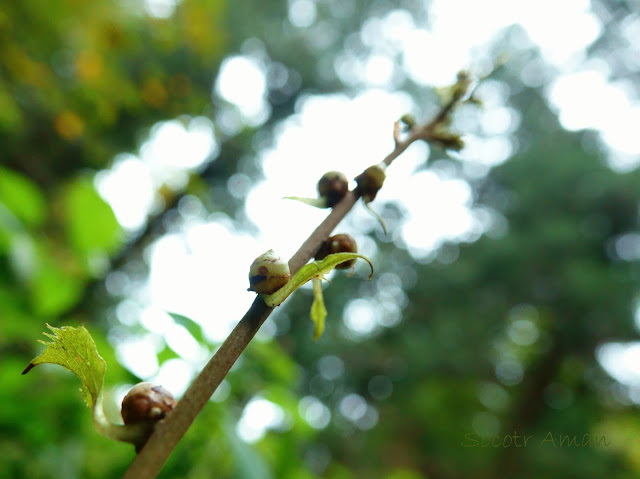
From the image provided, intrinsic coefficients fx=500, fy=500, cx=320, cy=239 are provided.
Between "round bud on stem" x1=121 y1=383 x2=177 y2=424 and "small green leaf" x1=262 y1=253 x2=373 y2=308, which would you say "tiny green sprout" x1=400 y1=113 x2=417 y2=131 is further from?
"round bud on stem" x1=121 y1=383 x2=177 y2=424

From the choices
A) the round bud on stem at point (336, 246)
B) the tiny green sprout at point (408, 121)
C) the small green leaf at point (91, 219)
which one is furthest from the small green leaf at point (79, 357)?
the small green leaf at point (91, 219)

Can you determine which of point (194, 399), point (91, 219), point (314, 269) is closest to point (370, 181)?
point (314, 269)

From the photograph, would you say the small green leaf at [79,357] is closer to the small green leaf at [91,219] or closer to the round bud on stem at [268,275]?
the round bud on stem at [268,275]

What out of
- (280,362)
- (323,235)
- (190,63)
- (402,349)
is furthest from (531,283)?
(323,235)

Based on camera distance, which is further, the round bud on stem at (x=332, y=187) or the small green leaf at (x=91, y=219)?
the small green leaf at (x=91, y=219)

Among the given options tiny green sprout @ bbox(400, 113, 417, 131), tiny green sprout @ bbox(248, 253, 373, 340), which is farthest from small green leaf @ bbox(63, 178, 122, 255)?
tiny green sprout @ bbox(248, 253, 373, 340)

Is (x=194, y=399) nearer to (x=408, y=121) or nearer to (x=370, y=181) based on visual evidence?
(x=370, y=181)
